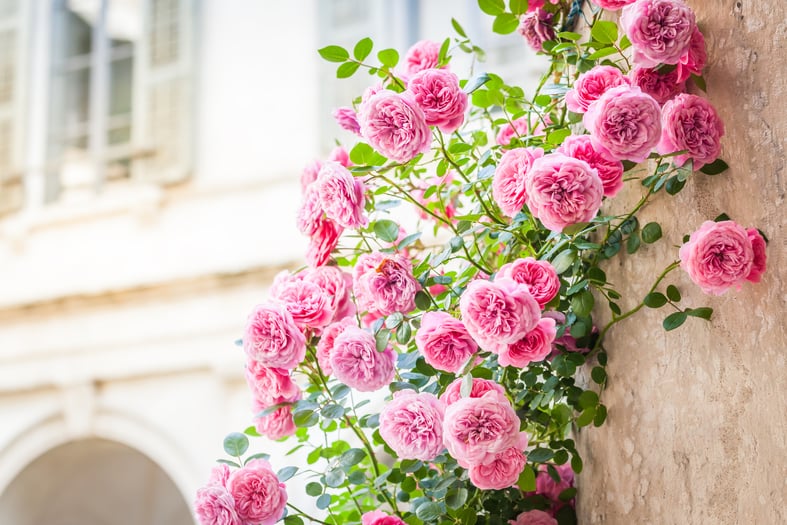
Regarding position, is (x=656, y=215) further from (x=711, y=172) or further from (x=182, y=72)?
(x=182, y=72)

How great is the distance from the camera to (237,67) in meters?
5.16

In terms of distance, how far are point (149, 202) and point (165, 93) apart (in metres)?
0.64

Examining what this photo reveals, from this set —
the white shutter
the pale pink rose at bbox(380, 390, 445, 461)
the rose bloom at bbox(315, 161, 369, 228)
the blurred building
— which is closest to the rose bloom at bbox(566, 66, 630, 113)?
the rose bloom at bbox(315, 161, 369, 228)

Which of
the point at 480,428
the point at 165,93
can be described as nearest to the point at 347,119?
the point at 480,428

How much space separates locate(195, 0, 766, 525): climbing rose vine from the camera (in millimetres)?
1215

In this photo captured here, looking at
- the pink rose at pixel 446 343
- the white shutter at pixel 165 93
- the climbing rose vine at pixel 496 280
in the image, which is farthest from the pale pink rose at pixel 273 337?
the white shutter at pixel 165 93

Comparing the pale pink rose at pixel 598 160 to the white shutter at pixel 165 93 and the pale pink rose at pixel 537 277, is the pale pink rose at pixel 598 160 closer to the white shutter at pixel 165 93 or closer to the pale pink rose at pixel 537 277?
the pale pink rose at pixel 537 277

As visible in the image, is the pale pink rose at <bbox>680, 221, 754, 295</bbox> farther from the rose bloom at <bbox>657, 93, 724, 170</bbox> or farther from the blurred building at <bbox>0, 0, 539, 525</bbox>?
the blurred building at <bbox>0, 0, 539, 525</bbox>

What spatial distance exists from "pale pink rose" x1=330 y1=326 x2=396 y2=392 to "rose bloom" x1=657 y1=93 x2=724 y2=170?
1.71ft

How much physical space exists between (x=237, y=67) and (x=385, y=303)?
3972 millimetres

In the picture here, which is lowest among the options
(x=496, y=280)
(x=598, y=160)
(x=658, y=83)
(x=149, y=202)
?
(x=496, y=280)

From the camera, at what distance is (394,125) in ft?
4.53

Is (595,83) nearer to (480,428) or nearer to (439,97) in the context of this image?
(439,97)

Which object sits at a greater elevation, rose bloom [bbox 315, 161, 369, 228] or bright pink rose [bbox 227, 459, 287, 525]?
rose bloom [bbox 315, 161, 369, 228]
